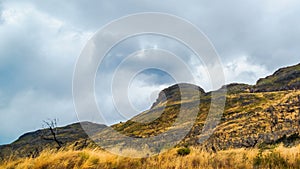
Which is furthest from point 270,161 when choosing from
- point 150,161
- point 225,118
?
point 225,118

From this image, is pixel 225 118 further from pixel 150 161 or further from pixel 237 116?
pixel 150 161

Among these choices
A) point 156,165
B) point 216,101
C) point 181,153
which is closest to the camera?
point 156,165

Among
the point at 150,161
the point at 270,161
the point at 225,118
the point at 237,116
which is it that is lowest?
the point at 270,161

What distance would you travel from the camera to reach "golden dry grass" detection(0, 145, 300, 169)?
27.8 ft

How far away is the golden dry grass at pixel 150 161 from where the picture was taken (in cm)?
848

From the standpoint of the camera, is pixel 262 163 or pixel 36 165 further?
pixel 262 163

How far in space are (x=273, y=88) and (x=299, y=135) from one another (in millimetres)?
136946

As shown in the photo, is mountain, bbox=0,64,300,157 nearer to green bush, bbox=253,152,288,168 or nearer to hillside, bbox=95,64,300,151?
hillside, bbox=95,64,300,151

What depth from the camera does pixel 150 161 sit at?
9.67m

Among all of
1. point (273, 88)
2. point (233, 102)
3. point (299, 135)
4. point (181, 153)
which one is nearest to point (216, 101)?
point (233, 102)

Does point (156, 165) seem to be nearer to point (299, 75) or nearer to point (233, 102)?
point (233, 102)

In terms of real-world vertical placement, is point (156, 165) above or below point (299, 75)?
below

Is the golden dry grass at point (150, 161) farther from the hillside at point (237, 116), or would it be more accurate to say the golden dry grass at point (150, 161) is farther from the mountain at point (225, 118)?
the mountain at point (225, 118)

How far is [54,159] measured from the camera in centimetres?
859
